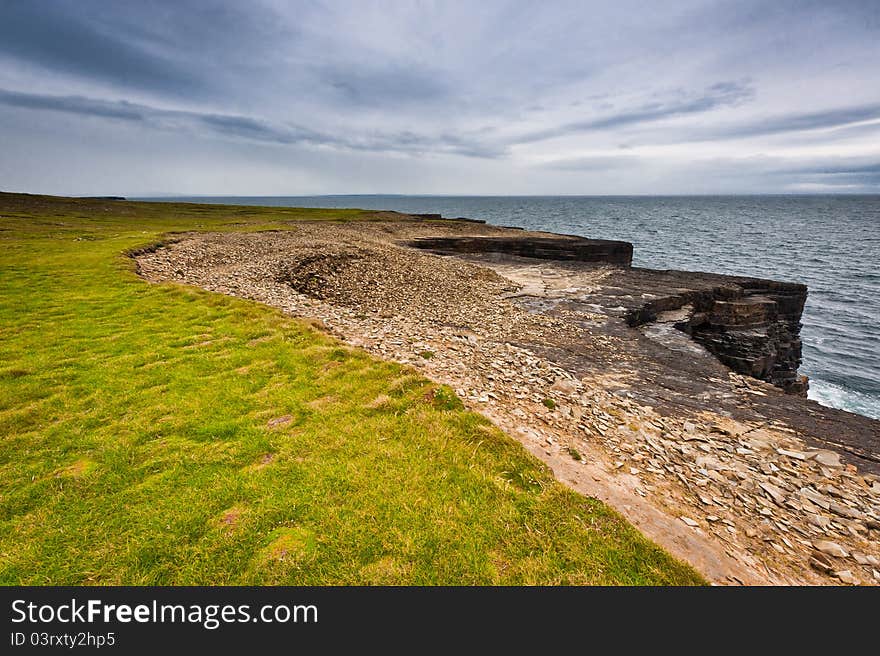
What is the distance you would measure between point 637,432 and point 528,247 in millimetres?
35947

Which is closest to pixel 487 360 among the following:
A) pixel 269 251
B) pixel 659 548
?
pixel 659 548

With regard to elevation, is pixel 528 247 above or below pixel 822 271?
above

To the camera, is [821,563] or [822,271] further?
[822,271]

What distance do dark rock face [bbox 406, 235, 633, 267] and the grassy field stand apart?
3333 centimetres

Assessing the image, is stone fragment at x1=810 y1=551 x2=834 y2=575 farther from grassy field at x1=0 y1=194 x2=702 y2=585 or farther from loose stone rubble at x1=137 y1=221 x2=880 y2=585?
grassy field at x1=0 y1=194 x2=702 y2=585

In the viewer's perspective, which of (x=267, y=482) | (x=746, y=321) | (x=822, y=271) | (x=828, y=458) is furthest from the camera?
(x=822, y=271)

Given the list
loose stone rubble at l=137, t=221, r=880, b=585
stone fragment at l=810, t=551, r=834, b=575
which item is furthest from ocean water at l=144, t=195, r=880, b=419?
stone fragment at l=810, t=551, r=834, b=575

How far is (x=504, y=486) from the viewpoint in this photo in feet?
18.4

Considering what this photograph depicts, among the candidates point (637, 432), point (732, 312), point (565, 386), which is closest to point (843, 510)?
point (637, 432)

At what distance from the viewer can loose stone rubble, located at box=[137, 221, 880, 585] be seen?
5270mm

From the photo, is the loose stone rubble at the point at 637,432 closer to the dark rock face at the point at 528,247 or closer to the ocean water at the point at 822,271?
the ocean water at the point at 822,271

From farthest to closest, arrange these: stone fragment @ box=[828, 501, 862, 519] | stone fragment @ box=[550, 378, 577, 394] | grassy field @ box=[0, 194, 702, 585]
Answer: stone fragment @ box=[550, 378, 577, 394] → stone fragment @ box=[828, 501, 862, 519] → grassy field @ box=[0, 194, 702, 585]

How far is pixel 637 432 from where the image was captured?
312 inches

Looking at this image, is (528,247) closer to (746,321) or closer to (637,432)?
(746,321)
